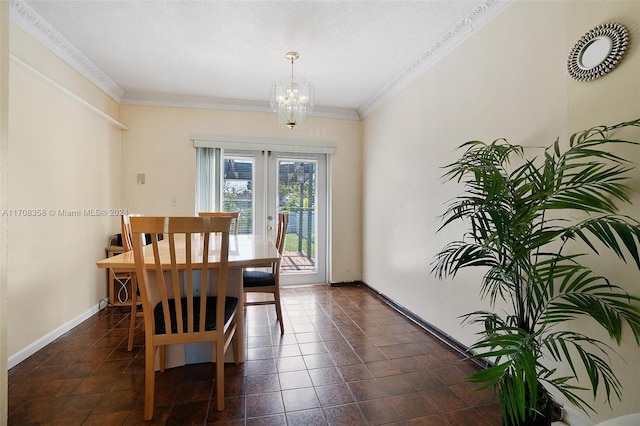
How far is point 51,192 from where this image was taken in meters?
2.44

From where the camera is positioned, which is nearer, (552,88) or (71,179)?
(552,88)

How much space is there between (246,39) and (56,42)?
1.58 meters

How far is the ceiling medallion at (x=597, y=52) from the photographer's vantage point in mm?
1320

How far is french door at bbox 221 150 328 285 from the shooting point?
4.10m

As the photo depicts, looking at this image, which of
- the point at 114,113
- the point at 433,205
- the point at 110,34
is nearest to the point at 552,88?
the point at 433,205

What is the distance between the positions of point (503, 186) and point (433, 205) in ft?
4.64

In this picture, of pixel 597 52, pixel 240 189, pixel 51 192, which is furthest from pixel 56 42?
pixel 597 52

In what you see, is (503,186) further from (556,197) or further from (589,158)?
(589,158)

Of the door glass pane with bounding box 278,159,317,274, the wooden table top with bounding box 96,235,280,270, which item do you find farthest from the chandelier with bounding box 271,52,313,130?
the door glass pane with bounding box 278,159,317,274

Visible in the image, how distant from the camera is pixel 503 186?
1224 millimetres

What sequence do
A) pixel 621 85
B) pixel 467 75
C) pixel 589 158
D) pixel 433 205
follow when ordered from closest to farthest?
pixel 621 85 < pixel 589 158 < pixel 467 75 < pixel 433 205

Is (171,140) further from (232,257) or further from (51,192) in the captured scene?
(232,257)

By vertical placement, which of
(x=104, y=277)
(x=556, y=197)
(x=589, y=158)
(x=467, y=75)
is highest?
(x=467, y=75)

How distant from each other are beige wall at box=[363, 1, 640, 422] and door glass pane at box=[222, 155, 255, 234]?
167cm
